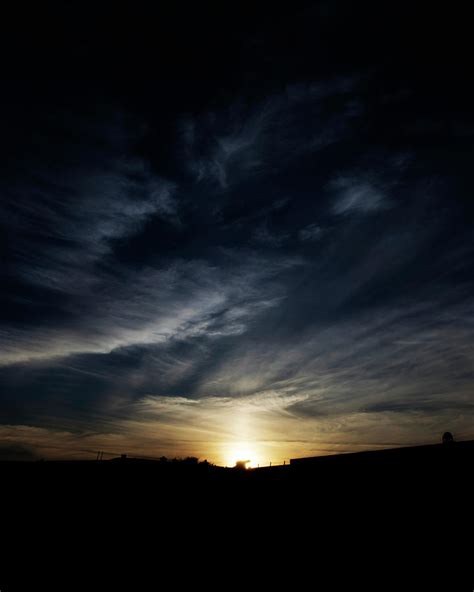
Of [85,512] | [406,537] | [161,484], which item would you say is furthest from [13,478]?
[406,537]

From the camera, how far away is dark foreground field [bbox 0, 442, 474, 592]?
1044cm

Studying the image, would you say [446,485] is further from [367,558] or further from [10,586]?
[10,586]

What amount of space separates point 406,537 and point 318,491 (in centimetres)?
368

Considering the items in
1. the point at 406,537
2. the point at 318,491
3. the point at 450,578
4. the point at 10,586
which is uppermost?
the point at 318,491

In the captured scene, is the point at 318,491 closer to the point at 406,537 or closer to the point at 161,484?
the point at 406,537

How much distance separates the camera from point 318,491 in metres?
13.8

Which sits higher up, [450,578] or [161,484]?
[161,484]

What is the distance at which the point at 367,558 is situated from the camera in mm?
11375

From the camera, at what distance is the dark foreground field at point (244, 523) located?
1044 centimetres

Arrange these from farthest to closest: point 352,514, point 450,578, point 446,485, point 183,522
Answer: point 183,522
point 352,514
point 446,485
point 450,578

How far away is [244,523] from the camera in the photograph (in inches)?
615

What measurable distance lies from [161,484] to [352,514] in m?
8.52

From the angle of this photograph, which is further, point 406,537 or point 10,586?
point 10,586

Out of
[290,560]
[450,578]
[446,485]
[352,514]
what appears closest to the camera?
[450,578]
